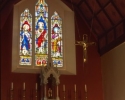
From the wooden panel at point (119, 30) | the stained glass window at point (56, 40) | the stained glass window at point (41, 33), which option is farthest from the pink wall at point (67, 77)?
the wooden panel at point (119, 30)

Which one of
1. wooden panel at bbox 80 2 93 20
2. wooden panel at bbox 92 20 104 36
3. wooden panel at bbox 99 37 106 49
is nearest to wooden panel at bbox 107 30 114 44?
wooden panel at bbox 99 37 106 49

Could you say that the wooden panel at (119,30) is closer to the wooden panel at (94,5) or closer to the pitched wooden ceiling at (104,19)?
the pitched wooden ceiling at (104,19)

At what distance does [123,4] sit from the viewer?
11242 mm

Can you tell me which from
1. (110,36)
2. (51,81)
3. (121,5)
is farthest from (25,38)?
(121,5)

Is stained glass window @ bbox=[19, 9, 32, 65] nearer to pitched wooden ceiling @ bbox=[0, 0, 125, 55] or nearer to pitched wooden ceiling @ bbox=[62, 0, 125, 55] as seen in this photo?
pitched wooden ceiling @ bbox=[0, 0, 125, 55]

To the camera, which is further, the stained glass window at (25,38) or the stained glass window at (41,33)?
the stained glass window at (41,33)

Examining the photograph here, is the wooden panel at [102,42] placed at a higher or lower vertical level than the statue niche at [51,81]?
higher

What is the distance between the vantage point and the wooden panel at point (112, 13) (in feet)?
38.9

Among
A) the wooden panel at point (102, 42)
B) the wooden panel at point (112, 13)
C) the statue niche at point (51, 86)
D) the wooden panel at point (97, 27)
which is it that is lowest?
the statue niche at point (51, 86)

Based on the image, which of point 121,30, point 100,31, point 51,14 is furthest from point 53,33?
point 121,30

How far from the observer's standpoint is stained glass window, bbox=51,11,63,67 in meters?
13.1

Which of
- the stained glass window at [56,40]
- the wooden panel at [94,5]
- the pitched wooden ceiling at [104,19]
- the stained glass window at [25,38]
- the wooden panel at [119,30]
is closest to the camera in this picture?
the pitched wooden ceiling at [104,19]

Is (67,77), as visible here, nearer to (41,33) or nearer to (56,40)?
(56,40)

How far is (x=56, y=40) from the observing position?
1335 cm
